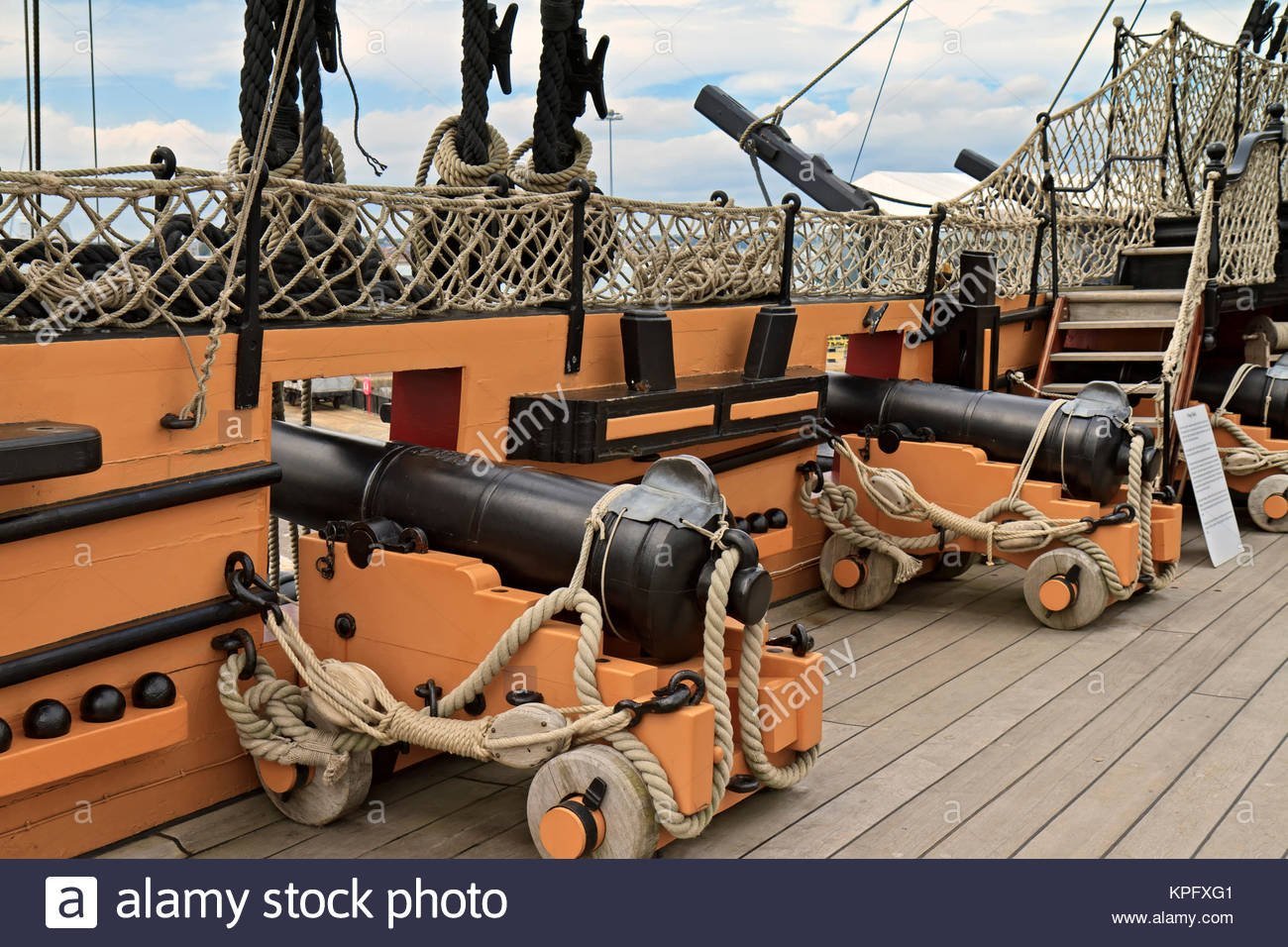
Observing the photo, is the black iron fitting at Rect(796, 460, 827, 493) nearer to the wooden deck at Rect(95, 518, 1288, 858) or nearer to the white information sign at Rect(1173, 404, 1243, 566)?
the wooden deck at Rect(95, 518, 1288, 858)

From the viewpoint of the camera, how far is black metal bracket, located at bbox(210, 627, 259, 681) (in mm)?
3020

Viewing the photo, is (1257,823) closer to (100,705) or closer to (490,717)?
(490,717)

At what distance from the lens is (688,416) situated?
162 inches

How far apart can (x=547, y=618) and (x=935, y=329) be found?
11.2ft

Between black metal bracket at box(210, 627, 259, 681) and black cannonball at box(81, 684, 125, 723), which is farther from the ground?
black metal bracket at box(210, 627, 259, 681)

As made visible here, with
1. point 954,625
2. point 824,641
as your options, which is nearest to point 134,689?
point 824,641

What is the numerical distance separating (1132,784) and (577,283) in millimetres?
1927

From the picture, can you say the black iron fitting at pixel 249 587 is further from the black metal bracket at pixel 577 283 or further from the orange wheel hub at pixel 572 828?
the black metal bracket at pixel 577 283

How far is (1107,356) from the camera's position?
6316 millimetres

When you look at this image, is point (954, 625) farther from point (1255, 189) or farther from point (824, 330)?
point (1255, 189)

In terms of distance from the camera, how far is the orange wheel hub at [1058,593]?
4.68 meters

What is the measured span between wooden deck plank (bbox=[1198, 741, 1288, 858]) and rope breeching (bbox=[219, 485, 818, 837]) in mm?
862

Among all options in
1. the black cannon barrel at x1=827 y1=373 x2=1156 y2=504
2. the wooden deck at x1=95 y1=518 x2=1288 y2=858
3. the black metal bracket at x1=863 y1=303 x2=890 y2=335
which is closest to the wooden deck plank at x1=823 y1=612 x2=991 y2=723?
the wooden deck at x1=95 y1=518 x2=1288 y2=858

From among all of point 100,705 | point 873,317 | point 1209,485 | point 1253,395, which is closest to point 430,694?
point 100,705
